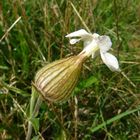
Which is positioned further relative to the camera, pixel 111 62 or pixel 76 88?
pixel 76 88

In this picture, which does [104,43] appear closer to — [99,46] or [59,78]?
[99,46]

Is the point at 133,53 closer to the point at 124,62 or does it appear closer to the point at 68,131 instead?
the point at 124,62

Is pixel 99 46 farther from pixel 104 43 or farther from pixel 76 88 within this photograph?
pixel 76 88

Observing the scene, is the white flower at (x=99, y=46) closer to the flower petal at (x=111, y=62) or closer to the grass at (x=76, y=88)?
the flower petal at (x=111, y=62)

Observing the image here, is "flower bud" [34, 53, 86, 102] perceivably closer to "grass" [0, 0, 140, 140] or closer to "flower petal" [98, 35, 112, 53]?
"flower petal" [98, 35, 112, 53]

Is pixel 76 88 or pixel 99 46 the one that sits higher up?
pixel 99 46

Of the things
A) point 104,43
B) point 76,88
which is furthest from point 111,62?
point 76,88

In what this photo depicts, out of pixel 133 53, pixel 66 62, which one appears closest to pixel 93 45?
pixel 66 62

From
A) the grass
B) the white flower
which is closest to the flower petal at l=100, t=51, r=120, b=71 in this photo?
the white flower
